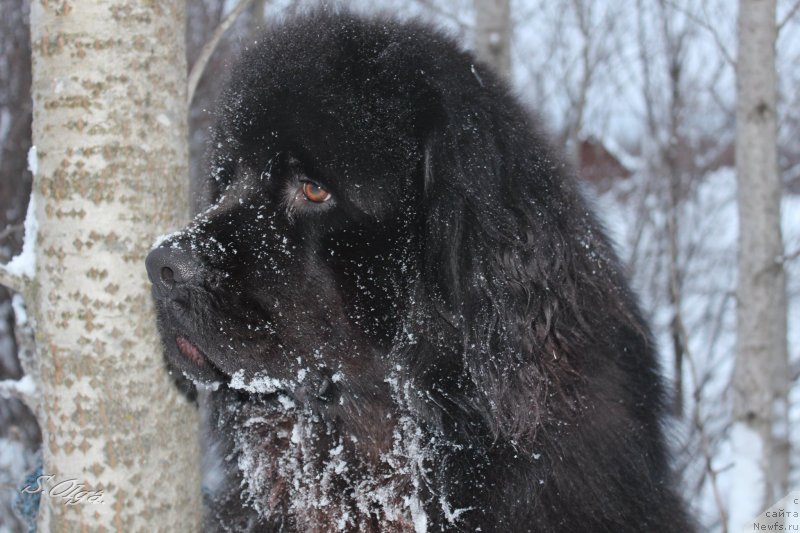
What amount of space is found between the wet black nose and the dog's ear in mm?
662

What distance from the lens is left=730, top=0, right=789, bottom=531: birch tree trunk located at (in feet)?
12.3

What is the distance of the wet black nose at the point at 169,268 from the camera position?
76.5 inches

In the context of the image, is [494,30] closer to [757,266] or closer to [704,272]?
[757,266]

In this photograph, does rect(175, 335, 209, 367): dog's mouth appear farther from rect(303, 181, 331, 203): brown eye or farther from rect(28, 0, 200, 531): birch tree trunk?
rect(303, 181, 331, 203): brown eye

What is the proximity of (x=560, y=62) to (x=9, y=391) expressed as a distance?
24.3 ft

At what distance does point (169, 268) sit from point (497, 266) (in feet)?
2.98

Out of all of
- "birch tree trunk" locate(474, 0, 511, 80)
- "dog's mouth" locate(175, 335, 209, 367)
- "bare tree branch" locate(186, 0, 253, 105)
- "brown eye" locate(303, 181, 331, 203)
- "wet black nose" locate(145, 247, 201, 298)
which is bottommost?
"dog's mouth" locate(175, 335, 209, 367)

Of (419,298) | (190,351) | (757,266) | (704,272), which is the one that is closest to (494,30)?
(757,266)

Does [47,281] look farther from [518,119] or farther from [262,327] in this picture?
[518,119]

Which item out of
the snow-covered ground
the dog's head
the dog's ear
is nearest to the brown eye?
the dog's head

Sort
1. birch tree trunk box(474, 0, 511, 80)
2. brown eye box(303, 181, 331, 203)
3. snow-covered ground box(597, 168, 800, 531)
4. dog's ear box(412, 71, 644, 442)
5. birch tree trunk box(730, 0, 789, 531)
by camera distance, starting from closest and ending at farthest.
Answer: dog's ear box(412, 71, 644, 442) → brown eye box(303, 181, 331, 203) → birch tree trunk box(730, 0, 789, 531) → birch tree trunk box(474, 0, 511, 80) → snow-covered ground box(597, 168, 800, 531)

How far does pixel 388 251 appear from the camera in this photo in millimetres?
2154

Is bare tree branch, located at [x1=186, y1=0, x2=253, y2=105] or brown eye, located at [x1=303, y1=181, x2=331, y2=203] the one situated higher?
bare tree branch, located at [x1=186, y1=0, x2=253, y2=105]

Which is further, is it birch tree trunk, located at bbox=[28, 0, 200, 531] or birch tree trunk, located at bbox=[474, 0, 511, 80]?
birch tree trunk, located at bbox=[474, 0, 511, 80]
